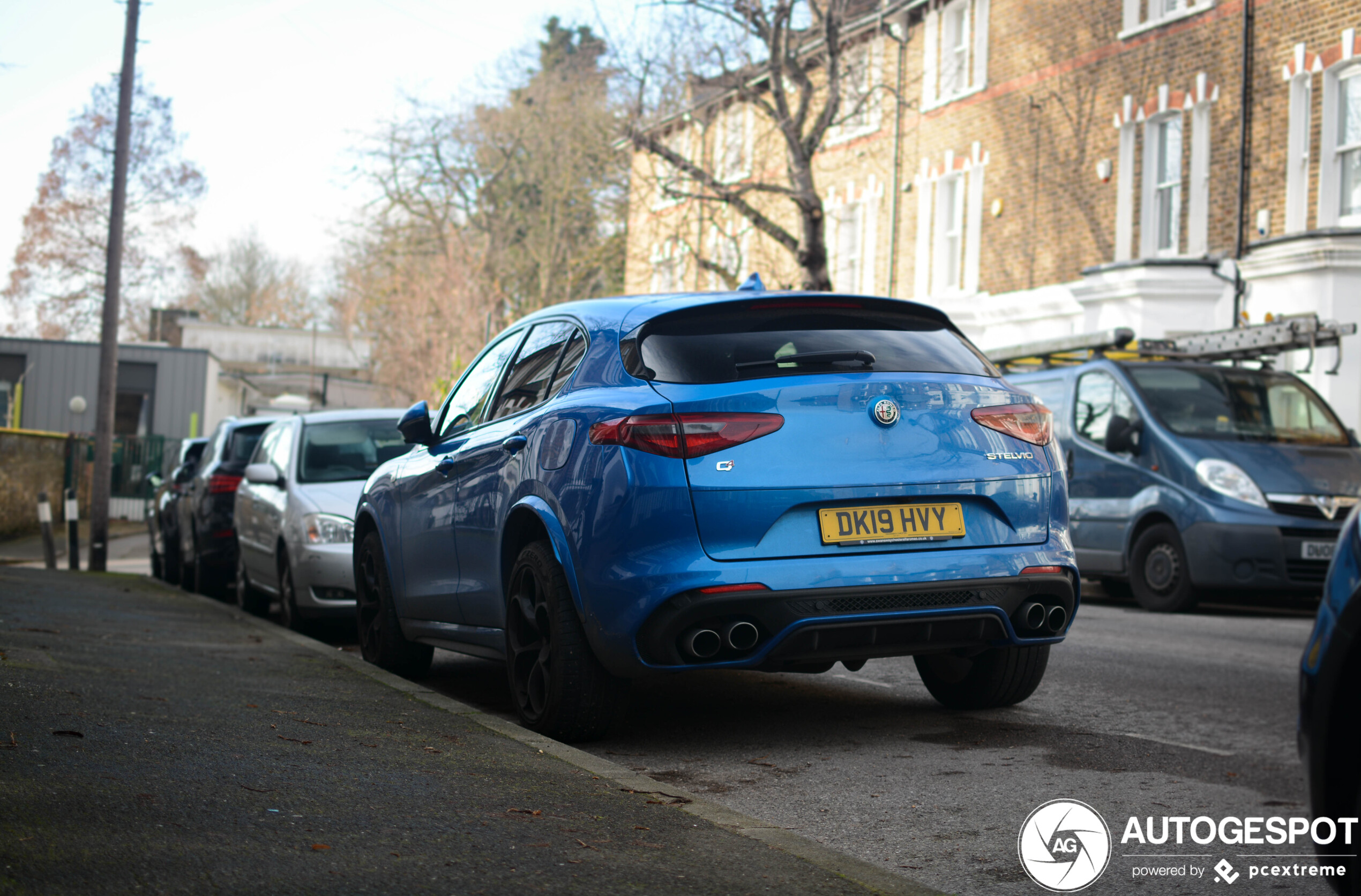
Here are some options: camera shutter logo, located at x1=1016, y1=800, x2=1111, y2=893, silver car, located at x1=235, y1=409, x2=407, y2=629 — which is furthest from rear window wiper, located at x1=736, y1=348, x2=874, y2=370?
silver car, located at x1=235, y1=409, x2=407, y2=629

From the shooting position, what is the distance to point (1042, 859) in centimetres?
402

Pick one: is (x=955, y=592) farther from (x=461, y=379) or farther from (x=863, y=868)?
(x=461, y=379)

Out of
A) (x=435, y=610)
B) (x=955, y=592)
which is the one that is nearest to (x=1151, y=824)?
(x=955, y=592)

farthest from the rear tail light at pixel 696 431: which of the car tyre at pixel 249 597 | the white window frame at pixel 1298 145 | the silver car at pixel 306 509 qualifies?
the white window frame at pixel 1298 145

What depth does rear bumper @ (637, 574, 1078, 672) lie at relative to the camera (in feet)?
16.5

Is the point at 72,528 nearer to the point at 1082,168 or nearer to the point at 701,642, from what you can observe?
the point at 1082,168

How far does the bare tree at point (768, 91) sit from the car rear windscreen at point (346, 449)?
1268cm

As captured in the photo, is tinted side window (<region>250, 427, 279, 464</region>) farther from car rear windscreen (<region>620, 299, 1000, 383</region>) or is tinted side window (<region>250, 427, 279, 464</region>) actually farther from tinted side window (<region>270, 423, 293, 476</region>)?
car rear windscreen (<region>620, 299, 1000, 383</region>)

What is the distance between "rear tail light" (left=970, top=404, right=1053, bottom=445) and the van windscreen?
27.1ft

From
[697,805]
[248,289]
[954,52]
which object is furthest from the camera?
[248,289]

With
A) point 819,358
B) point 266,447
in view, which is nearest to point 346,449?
point 266,447

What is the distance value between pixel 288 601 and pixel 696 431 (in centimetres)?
639

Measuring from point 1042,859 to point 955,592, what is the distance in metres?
1.38

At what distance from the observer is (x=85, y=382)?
158 ft
